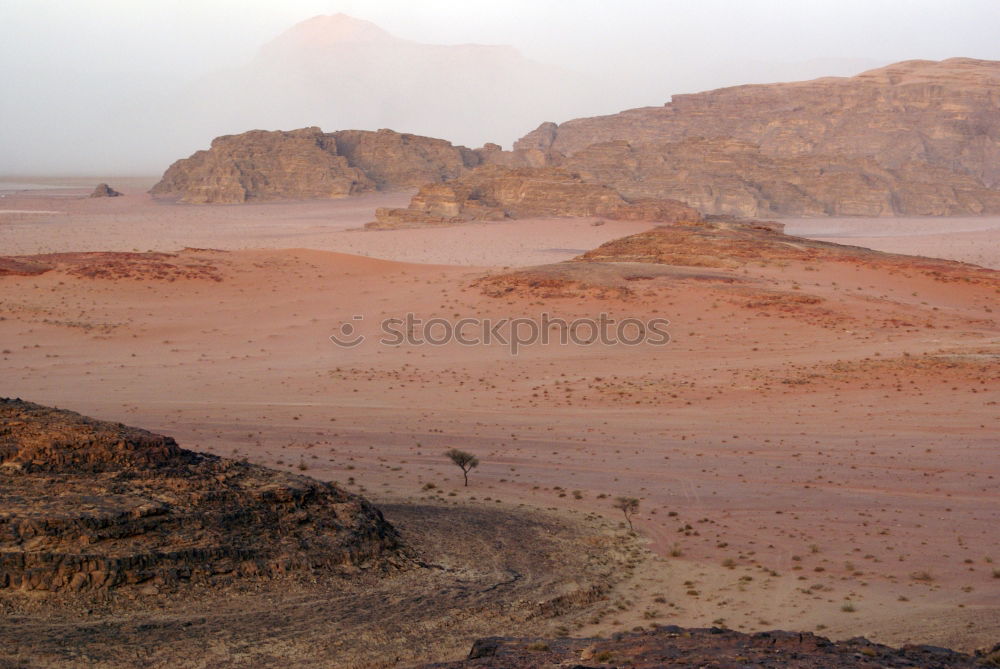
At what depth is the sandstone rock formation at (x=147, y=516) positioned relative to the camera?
29.0 feet

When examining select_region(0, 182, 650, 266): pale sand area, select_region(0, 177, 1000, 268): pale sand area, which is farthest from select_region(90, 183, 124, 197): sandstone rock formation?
select_region(0, 182, 650, 266): pale sand area

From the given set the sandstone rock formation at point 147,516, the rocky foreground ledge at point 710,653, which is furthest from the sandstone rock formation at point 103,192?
the rocky foreground ledge at point 710,653

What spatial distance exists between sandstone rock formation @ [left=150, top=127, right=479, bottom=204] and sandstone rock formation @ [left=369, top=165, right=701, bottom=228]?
27370 millimetres

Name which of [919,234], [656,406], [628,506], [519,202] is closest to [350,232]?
[519,202]

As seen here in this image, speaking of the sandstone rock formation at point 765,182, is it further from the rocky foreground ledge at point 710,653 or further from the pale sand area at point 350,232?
the rocky foreground ledge at point 710,653

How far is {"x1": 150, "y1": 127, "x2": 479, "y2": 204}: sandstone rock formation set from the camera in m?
110

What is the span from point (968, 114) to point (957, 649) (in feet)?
506

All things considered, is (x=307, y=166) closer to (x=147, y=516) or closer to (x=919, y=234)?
(x=919, y=234)

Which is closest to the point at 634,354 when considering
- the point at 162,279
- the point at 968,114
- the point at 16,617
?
the point at 162,279

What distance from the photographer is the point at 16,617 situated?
324 inches

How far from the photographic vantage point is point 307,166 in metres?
112

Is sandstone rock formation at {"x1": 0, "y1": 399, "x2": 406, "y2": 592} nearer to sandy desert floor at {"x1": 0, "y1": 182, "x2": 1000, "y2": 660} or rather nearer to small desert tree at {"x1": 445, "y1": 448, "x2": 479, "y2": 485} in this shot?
sandy desert floor at {"x1": 0, "y1": 182, "x2": 1000, "y2": 660}

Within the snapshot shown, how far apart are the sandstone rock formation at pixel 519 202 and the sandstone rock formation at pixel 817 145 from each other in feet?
57.9

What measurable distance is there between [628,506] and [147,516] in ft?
23.0
